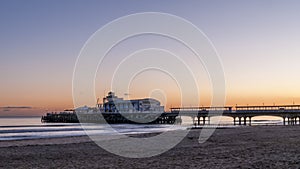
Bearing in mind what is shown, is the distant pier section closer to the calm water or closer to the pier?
the pier

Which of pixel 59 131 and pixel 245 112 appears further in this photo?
pixel 245 112

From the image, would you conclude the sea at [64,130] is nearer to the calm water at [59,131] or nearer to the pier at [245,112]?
the calm water at [59,131]

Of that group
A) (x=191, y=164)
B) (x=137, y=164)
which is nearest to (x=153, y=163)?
(x=137, y=164)

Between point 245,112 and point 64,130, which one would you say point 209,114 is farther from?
point 64,130

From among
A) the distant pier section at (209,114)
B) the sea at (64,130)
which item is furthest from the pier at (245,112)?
the sea at (64,130)

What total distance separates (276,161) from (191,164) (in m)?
2.84

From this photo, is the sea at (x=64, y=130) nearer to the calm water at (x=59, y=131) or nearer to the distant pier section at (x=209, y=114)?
the calm water at (x=59, y=131)

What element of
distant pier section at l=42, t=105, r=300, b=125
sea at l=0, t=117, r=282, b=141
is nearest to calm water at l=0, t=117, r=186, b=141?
sea at l=0, t=117, r=282, b=141

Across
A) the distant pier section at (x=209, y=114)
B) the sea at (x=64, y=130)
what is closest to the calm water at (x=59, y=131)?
the sea at (x=64, y=130)

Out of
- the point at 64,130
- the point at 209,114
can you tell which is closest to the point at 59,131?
the point at 64,130

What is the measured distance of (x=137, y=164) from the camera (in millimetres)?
12180

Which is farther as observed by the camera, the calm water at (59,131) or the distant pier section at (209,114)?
the distant pier section at (209,114)

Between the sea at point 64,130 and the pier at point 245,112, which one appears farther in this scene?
the pier at point 245,112

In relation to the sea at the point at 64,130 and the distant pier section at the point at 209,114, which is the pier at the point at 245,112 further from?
the sea at the point at 64,130
